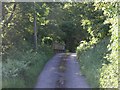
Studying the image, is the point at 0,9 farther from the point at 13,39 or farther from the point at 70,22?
the point at 70,22

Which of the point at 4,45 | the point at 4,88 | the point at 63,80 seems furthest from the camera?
the point at 4,45

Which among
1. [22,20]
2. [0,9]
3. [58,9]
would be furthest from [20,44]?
[58,9]

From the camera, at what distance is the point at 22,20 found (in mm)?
22484

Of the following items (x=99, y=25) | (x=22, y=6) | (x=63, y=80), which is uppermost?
(x=22, y=6)

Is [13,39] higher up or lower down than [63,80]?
higher up

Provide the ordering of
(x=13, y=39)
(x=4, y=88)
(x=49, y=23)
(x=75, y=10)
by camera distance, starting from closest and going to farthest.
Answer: (x=4, y=88) → (x=13, y=39) → (x=75, y=10) → (x=49, y=23)

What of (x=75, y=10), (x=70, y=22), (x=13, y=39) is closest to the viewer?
(x=13, y=39)

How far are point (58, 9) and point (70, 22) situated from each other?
23.1 ft

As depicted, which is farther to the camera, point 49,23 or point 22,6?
point 49,23

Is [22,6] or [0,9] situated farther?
[22,6]

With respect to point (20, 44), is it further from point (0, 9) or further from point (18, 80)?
point (18, 80)

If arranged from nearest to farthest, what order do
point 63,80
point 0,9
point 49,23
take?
point 63,80 < point 0,9 < point 49,23

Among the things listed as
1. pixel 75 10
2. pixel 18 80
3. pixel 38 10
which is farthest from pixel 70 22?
pixel 18 80

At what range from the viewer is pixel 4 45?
20062 millimetres
